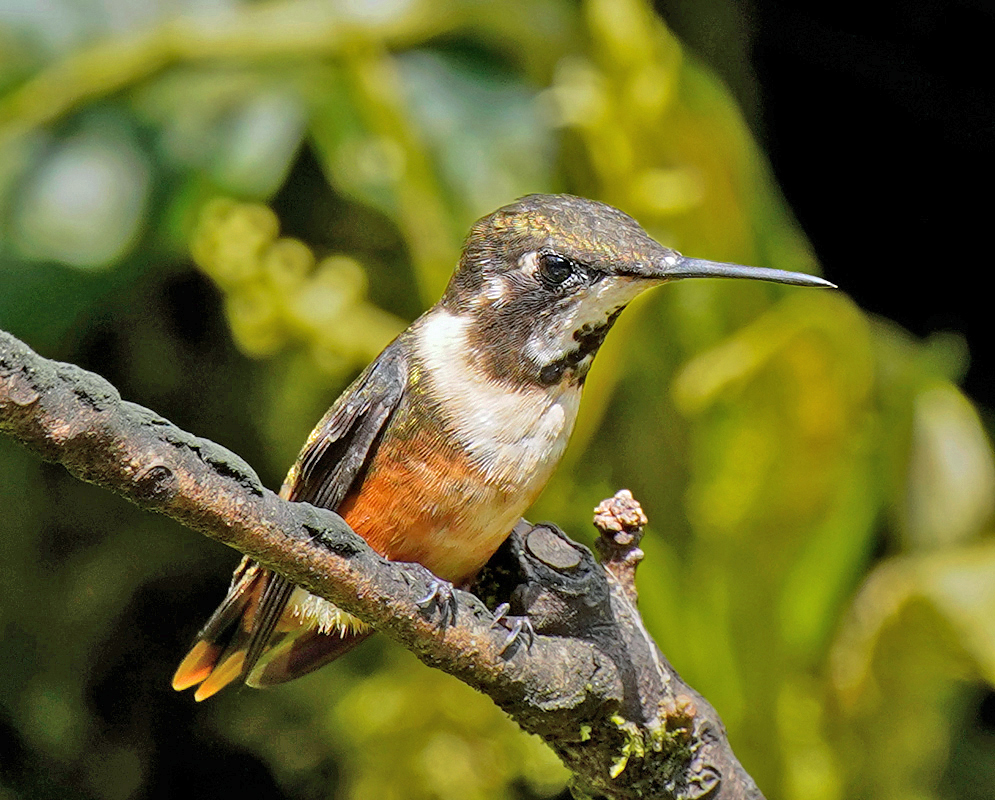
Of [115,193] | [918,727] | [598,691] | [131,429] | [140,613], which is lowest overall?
[140,613]

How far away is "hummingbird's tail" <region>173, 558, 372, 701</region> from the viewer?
1.70m

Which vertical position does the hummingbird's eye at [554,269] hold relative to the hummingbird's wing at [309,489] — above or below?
above

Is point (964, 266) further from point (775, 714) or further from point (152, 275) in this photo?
point (152, 275)

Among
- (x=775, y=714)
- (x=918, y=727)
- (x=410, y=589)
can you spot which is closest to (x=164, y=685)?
(x=775, y=714)

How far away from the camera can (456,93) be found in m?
2.92

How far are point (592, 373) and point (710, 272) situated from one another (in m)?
1.13

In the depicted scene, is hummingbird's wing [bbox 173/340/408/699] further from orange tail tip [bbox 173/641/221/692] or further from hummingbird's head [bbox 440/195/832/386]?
hummingbird's head [bbox 440/195/832/386]

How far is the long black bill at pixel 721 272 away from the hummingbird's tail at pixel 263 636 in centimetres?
70

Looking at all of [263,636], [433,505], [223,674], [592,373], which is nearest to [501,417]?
→ [433,505]

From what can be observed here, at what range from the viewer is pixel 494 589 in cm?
172

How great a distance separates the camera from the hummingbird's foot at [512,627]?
1442 millimetres

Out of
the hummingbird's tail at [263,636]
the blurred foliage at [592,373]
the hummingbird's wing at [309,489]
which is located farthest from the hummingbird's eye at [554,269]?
the blurred foliage at [592,373]

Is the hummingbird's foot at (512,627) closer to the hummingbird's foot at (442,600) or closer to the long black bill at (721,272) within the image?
the hummingbird's foot at (442,600)

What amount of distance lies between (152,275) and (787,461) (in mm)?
1674
